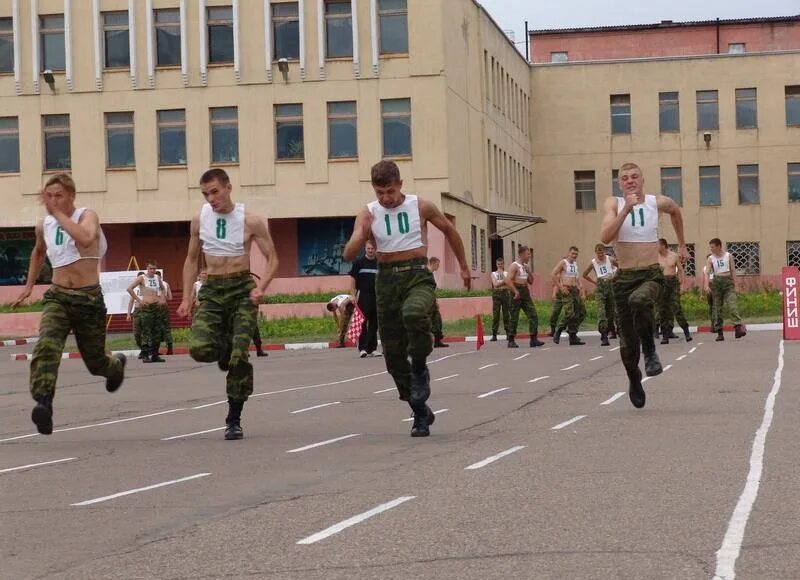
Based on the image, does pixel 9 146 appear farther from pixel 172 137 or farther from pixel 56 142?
pixel 172 137

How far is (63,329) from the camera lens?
41.7 feet

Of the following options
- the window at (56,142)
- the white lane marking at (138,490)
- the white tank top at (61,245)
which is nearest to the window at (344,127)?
the window at (56,142)

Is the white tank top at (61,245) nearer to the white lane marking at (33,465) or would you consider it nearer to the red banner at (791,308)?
the white lane marking at (33,465)

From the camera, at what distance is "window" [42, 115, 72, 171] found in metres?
54.3

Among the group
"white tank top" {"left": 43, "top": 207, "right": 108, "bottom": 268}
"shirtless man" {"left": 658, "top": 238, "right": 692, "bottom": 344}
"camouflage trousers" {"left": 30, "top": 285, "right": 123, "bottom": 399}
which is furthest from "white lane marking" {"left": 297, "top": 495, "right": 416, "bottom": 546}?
"shirtless man" {"left": 658, "top": 238, "right": 692, "bottom": 344}

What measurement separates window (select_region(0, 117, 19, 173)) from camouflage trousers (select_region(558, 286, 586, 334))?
29.2m

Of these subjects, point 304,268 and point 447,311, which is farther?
point 304,268

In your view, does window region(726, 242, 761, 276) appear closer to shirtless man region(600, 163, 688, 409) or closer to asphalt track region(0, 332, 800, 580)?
asphalt track region(0, 332, 800, 580)

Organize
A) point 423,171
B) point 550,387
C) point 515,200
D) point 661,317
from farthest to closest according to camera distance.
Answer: point 515,200 → point 423,171 → point 661,317 → point 550,387

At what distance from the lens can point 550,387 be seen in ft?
58.3

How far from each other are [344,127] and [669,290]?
27.3 m

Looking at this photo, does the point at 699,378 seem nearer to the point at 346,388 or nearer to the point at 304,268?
the point at 346,388

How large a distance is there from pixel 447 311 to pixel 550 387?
29.8 m

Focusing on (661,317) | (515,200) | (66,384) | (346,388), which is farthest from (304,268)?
(346,388)
